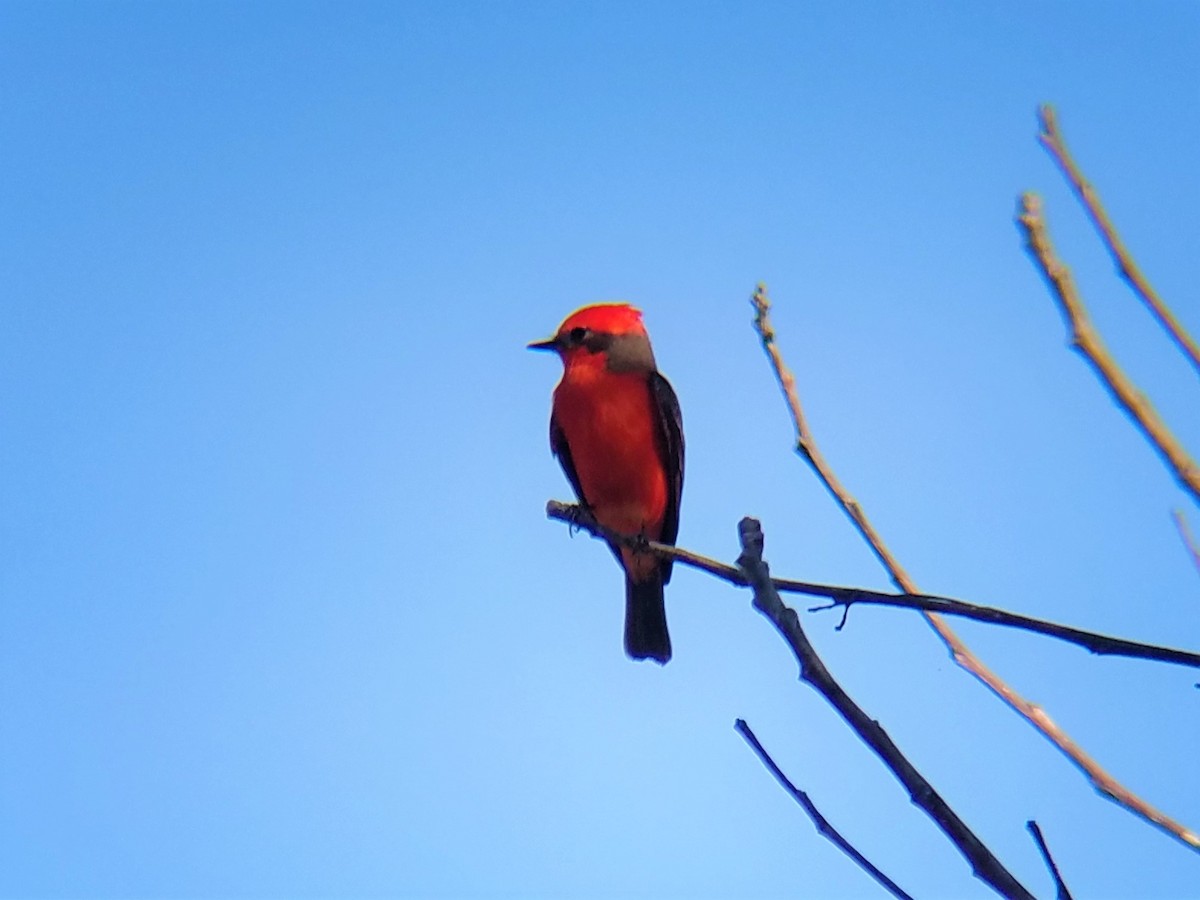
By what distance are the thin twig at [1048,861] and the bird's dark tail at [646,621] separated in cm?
589

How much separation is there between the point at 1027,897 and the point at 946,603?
483 mm

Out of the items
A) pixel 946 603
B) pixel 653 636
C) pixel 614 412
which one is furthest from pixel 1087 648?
pixel 653 636

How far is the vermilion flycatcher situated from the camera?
747 centimetres

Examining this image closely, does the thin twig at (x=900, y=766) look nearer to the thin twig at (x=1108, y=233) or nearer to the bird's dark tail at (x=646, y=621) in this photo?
the thin twig at (x=1108, y=233)

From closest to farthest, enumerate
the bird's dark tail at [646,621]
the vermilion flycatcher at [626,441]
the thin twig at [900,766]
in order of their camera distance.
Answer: the thin twig at [900,766] → the vermilion flycatcher at [626,441] → the bird's dark tail at [646,621]

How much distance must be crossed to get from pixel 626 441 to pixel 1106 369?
5708 mm

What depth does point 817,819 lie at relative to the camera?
226 centimetres

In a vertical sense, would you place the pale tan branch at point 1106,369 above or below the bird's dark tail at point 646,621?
below

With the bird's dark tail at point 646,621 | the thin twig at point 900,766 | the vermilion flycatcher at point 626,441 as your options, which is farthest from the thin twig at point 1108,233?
the bird's dark tail at point 646,621

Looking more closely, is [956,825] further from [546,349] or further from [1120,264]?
[546,349]

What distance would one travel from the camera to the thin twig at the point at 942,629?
2.38 metres

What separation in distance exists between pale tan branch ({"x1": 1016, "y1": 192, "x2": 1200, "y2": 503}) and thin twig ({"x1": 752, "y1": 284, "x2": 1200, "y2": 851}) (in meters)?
0.78

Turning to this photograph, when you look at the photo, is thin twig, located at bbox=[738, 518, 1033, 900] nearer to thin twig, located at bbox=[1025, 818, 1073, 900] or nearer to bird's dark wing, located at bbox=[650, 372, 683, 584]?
thin twig, located at bbox=[1025, 818, 1073, 900]

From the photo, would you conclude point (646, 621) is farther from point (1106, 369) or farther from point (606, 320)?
point (1106, 369)
